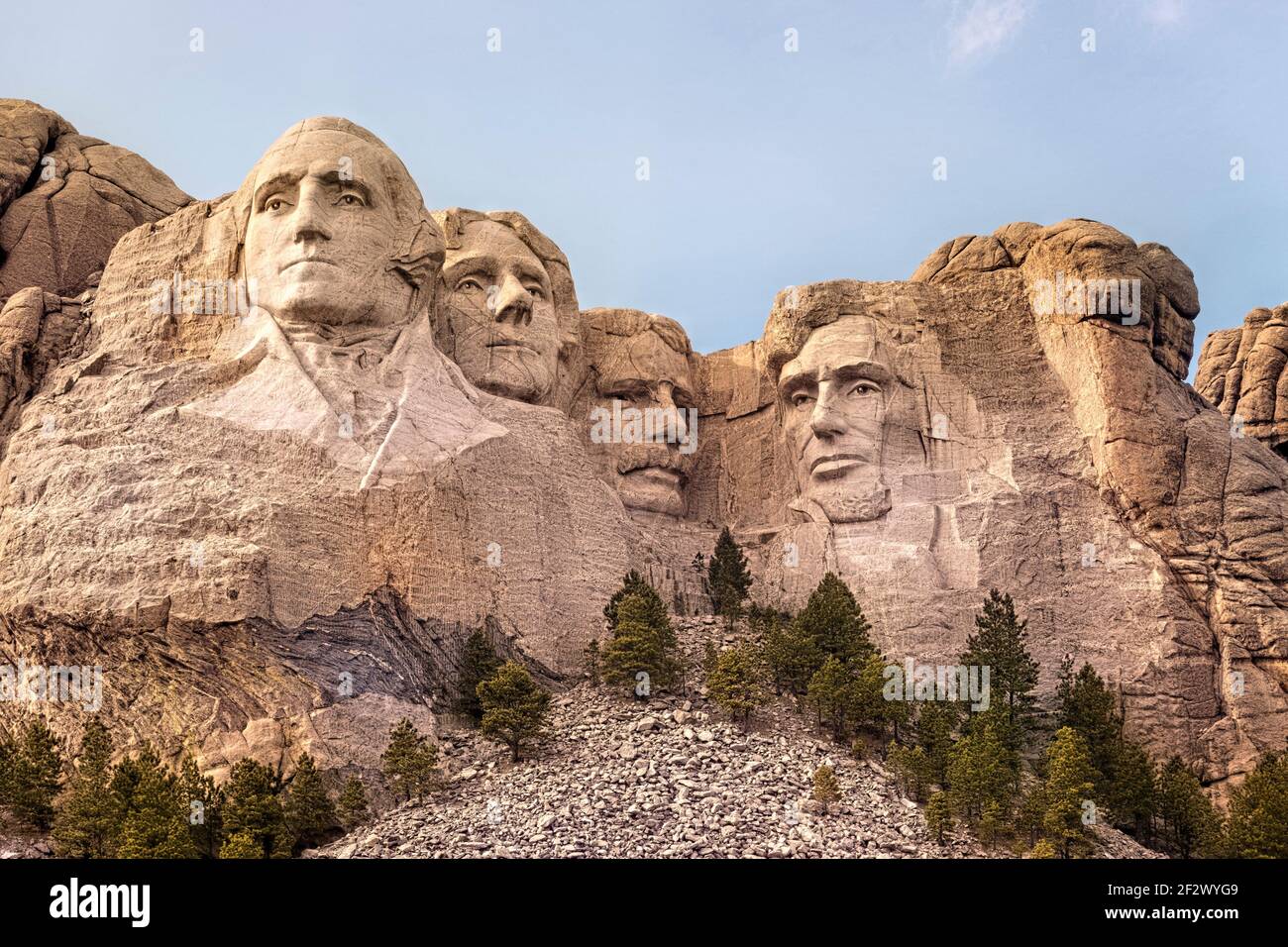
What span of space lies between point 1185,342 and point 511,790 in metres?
16.4

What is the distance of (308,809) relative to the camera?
95.2 ft

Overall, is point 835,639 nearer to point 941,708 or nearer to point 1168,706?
point 941,708

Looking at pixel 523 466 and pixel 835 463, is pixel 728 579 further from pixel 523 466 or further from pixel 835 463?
pixel 523 466

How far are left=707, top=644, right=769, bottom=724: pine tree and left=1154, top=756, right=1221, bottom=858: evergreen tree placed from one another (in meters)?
5.88

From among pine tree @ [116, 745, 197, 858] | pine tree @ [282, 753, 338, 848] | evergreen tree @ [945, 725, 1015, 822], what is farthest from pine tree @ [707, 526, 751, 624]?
pine tree @ [116, 745, 197, 858]

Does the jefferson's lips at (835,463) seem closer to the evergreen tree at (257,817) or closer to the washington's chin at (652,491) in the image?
the washington's chin at (652,491)

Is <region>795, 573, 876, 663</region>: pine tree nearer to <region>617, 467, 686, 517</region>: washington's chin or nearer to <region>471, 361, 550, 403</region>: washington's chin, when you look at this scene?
<region>617, 467, 686, 517</region>: washington's chin

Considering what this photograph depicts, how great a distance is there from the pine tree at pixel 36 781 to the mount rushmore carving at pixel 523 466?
100 centimetres

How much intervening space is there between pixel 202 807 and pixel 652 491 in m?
13.0

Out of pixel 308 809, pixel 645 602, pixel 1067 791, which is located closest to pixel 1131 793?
pixel 1067 791

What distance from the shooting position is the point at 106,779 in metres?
29.7

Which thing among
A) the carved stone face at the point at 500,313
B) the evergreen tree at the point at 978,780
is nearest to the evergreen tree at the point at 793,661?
the evergreen tree at the point at 978,780
